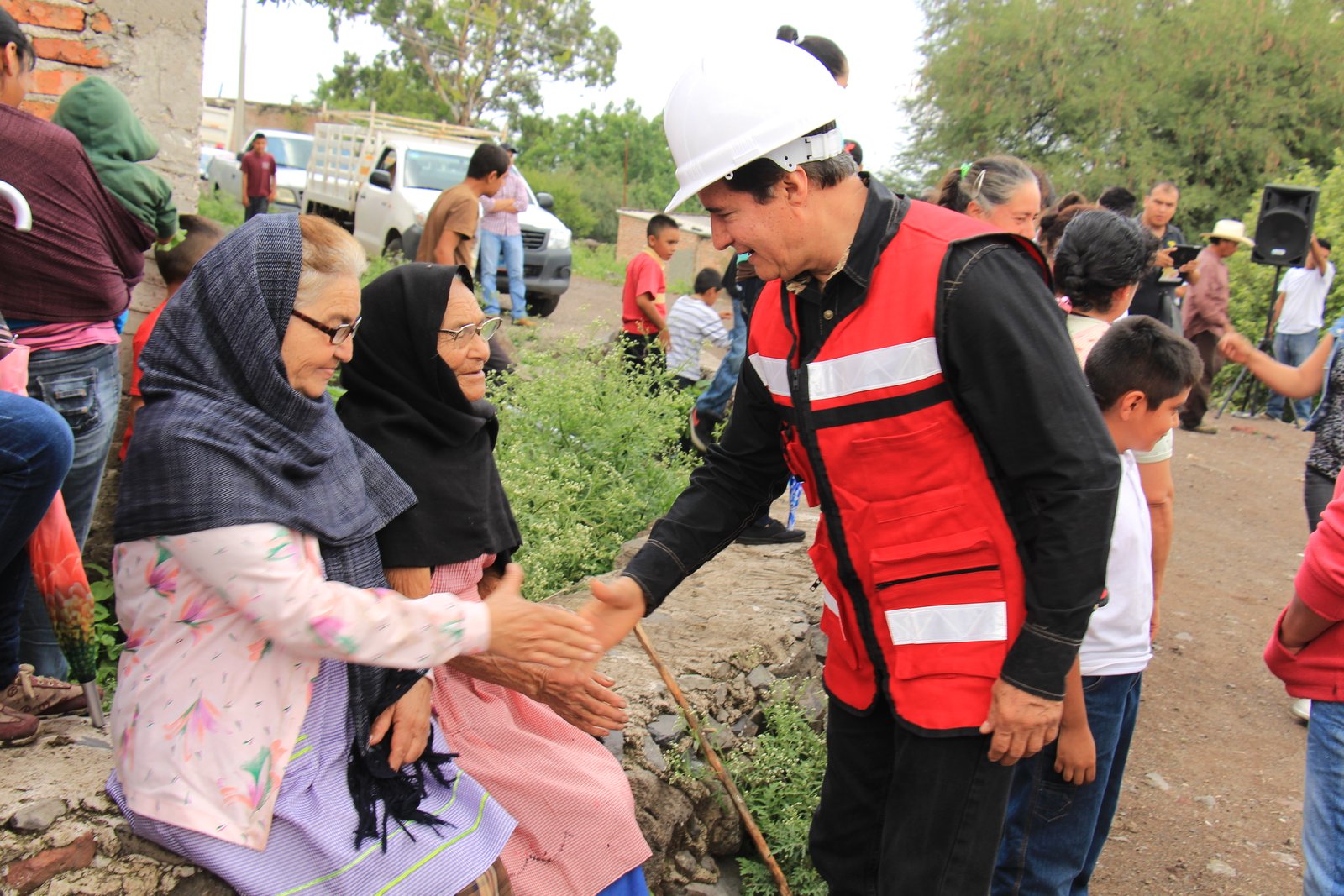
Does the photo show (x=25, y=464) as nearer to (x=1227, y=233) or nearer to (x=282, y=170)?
(x=1227, y=233)

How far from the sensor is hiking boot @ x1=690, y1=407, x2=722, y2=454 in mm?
6633

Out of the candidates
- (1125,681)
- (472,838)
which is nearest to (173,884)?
(472,838)

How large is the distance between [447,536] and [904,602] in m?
1.06

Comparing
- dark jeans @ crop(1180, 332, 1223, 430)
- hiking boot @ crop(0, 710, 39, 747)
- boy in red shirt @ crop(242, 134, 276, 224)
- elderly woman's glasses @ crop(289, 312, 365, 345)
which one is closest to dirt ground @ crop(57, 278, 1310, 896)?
hiking boot @ crop(0, 710, 39, 747)

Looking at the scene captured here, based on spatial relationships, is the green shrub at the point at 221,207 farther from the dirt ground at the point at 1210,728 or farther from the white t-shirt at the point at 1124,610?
the white t-shirt at the point at 1124,610

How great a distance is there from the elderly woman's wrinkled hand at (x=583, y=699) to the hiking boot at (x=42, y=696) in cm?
110

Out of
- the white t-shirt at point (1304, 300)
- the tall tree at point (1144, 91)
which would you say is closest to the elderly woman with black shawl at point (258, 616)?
the white t-shirt at point (1304, 300)

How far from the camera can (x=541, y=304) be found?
46.7 feet

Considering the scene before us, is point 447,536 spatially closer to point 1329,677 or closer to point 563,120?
point 1329,677

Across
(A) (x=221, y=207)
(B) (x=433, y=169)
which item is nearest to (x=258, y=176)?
(A) (x=221, y=207)

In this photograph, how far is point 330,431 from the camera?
2143 millimetres

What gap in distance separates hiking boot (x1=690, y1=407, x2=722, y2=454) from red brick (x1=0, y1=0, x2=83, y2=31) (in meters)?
3.81

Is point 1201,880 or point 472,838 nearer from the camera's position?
point 472,838

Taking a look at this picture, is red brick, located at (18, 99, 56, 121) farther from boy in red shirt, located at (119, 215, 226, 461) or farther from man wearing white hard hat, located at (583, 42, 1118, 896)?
man wearing white hard hat, located at (583, 42, 1118, 896)
